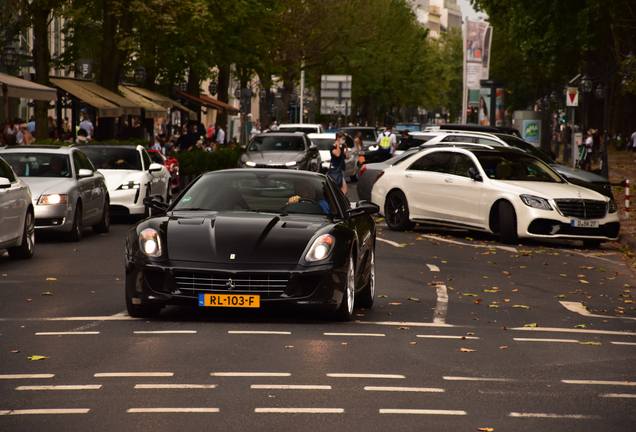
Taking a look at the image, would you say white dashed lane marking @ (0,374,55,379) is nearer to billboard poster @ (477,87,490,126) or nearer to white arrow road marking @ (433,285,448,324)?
white arrow road marking @ (433,285,448,324)

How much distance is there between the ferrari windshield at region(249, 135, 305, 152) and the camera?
105 feet

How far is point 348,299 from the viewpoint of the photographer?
924 cm

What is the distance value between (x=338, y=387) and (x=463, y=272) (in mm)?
7422

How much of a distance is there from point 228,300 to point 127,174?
1271 centimetres

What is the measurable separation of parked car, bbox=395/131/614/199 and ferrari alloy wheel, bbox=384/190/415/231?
3.91 m

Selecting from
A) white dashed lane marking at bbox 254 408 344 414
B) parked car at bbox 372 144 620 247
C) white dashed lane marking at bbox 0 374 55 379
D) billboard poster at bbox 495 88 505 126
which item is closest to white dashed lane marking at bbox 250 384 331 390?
white dashed lane marking at bbox 254 408 344 414

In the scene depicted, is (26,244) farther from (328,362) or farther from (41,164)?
(328,362)

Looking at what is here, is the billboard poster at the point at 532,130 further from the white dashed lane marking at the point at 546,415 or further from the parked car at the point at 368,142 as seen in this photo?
the white dashed lane marking at the point at 546,415

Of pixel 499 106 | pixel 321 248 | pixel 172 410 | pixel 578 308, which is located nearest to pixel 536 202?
pixel 578 308

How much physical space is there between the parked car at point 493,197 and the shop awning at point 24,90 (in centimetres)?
865

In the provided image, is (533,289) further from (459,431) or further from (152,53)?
(152,53)

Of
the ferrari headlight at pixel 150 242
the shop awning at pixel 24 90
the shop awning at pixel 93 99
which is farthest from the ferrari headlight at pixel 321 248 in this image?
the shop awning at pixel 93 99

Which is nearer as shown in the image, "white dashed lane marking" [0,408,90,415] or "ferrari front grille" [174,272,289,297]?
"white dashed lane marking" [0,408,90,415]

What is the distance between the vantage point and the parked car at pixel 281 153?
1199 inches
